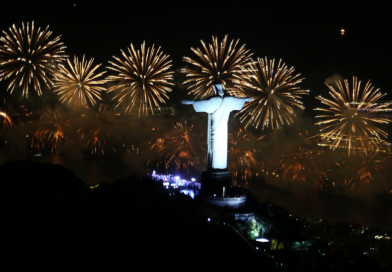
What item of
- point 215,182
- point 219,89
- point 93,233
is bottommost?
point 93,233

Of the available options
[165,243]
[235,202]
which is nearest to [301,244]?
[235,202]

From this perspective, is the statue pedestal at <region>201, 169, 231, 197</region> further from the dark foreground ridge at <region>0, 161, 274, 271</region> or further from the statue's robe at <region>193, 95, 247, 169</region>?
the dark foreground ridge at <region>0, 161, 274, 271</region>

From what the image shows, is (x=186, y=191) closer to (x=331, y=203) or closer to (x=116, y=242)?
(x=116, y=242)

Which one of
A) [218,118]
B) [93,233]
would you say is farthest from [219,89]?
[93,233]

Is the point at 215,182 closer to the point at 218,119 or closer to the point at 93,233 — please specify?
the point at 218,119

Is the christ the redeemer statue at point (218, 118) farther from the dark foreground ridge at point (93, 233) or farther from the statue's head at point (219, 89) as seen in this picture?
the dark foreground ridge at point (93, 233)

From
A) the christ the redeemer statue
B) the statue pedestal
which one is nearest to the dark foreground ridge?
the statue pedestal
